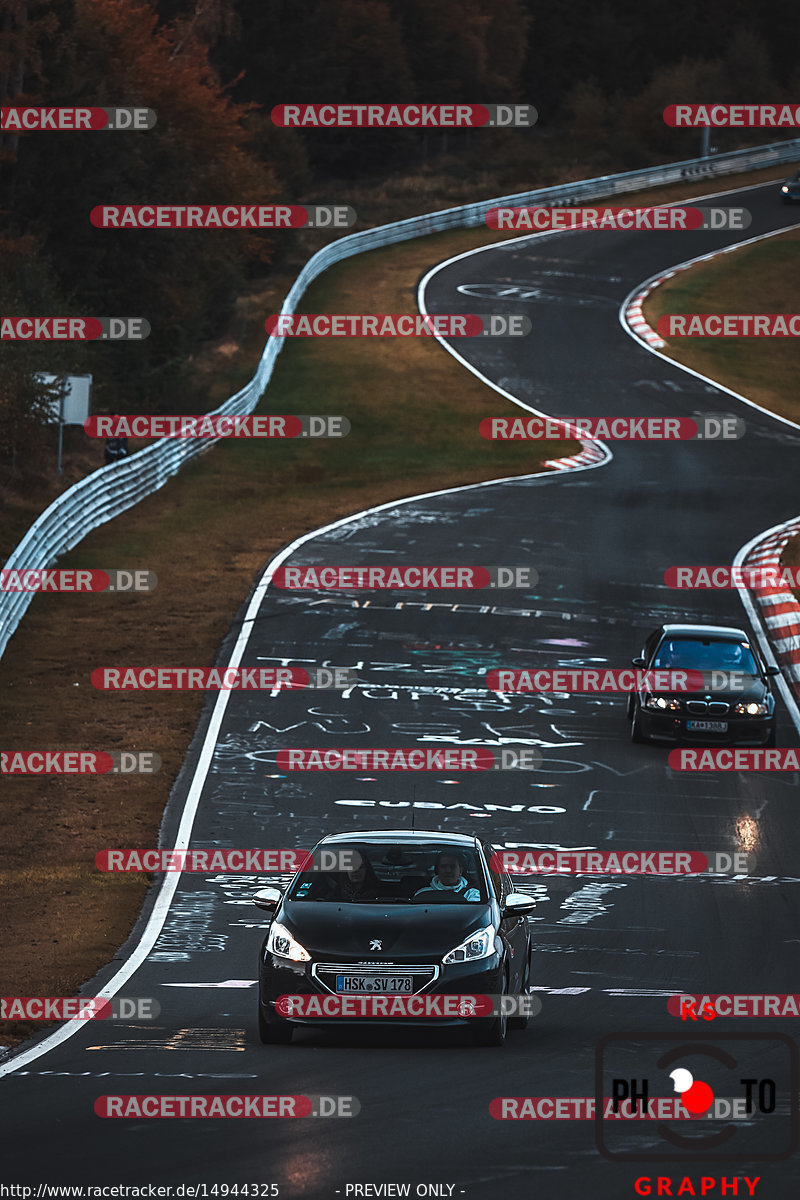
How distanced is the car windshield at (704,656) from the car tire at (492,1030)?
14.3 metres

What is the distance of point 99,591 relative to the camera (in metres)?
33.8

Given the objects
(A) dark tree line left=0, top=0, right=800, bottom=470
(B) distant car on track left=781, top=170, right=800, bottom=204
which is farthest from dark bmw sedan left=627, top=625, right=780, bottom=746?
(B) distant car on track left=781, top=170, right=800, bottom=204

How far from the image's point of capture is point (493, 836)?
2005cm

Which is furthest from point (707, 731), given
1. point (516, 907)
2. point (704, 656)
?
point (516, 907)

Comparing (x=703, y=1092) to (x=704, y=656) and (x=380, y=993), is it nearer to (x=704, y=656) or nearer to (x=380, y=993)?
(x=380, y=993)

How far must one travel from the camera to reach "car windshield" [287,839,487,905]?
12297 mm

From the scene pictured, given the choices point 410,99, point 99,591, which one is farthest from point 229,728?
point 410,99

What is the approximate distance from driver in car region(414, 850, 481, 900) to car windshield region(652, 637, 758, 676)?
44.3ft

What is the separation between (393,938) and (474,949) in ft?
1.71

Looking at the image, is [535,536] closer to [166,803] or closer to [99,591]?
[99,591]

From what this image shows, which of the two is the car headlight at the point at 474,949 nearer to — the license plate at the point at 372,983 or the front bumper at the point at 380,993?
the front bumper at the point at 380,993

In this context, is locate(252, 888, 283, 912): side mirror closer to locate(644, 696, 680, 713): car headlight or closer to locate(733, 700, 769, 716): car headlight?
locate(644, 696, 680, 713): car headlight

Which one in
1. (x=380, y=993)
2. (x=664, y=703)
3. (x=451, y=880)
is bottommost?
(x=380, y=993)

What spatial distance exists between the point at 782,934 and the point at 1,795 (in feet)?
32.7
